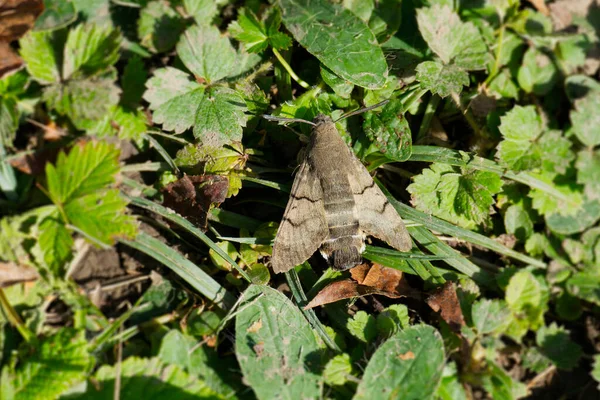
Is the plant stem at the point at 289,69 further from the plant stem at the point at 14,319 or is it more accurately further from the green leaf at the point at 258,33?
the plant stem at the point at 14,319

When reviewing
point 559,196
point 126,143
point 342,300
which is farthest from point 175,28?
point 559,196

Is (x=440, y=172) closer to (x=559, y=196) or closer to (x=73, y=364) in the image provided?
(x=559, y=196)

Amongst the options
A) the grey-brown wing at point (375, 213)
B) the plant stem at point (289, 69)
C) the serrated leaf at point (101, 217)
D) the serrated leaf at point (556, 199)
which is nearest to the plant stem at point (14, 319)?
the serrated leaf at point (101, 217)

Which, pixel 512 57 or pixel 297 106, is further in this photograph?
pixel 512 57

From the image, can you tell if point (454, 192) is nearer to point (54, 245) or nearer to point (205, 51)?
point (205, 51)

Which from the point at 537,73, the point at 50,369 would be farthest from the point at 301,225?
the point at 537,73

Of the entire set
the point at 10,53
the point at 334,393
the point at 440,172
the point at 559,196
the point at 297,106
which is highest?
the point at 10,53

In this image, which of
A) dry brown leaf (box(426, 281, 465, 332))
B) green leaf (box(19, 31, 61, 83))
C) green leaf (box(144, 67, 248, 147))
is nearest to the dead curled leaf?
dry brown leaf (box(426, 281, 465, 332))
